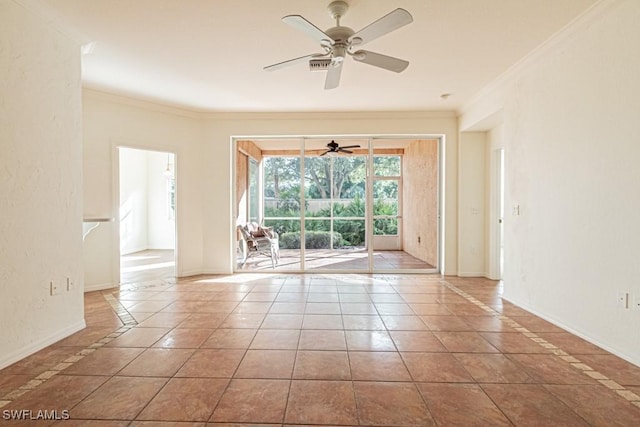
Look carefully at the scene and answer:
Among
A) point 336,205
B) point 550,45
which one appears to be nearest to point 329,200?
point 336,205

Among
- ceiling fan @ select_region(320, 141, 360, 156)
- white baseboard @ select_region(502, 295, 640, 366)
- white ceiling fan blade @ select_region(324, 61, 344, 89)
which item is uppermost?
white ceiling fan blade @ select_region(324, 61, 344, 89)

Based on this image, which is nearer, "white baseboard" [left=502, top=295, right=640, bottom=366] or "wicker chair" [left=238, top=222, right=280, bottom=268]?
"white baseboard" [left=502, top=295, right=640, bottom=366]

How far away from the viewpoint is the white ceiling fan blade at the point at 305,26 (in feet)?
6.77

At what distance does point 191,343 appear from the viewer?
264 centimetres

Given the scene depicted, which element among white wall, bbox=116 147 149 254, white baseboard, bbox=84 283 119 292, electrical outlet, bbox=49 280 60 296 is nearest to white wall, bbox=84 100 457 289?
white baseboard, bbox=84 283 119 292

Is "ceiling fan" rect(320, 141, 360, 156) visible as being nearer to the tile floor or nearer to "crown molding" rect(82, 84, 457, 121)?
"crown molding" rect(82, 84, 457, 121)

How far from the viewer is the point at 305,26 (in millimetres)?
2176

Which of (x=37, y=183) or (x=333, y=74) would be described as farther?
(x=333, y=74)

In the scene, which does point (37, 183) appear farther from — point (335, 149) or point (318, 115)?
point (335, 149)

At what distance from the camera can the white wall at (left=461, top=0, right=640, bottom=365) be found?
232 centimetres

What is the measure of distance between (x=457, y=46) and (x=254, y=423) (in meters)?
3.49

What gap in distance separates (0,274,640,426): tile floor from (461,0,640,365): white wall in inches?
12.1

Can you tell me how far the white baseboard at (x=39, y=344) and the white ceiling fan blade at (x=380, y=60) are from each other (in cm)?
341

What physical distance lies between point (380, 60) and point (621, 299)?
2.61 m
